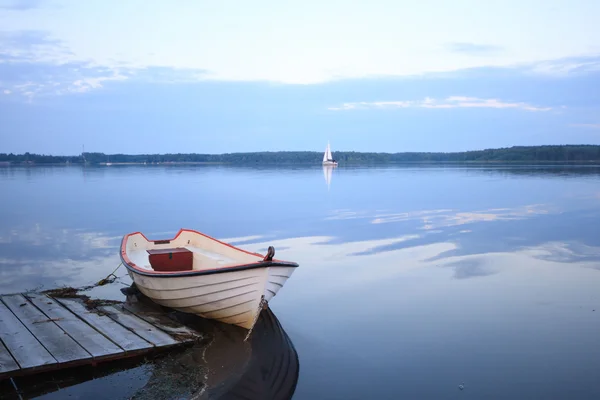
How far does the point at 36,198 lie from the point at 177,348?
31241mm

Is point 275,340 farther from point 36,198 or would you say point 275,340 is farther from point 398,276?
point 36,198

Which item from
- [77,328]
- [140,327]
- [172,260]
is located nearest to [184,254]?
[172,260]

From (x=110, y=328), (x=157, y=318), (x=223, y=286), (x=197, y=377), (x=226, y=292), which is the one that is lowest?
(x=197, y=377)

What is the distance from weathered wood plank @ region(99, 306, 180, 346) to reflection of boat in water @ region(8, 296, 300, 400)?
0.87ft

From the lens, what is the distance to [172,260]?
36.3 feet

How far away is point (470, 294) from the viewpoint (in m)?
10.9

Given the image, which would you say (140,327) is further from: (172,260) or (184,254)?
(184,254)

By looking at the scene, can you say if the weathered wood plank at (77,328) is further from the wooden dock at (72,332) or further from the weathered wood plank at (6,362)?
the weathered wood plank at (6,362)

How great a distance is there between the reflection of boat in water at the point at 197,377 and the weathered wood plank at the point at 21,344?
28 centimetres

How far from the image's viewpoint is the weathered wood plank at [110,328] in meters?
7.69

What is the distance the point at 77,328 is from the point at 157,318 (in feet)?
4.68

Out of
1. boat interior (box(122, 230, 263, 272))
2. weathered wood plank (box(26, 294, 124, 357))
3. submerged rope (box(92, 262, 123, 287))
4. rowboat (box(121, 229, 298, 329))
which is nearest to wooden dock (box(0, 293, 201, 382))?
weathered wood plank (box(26, 294, 124, 357))

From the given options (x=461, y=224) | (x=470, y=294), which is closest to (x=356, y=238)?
(x=461, y=224)

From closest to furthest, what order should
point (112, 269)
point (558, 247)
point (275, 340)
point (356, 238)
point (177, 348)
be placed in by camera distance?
1. point (177, 348)
2. point (275, 340)
3. point (112, 269)
4. point (558, 247)
5. point (356, 238)
